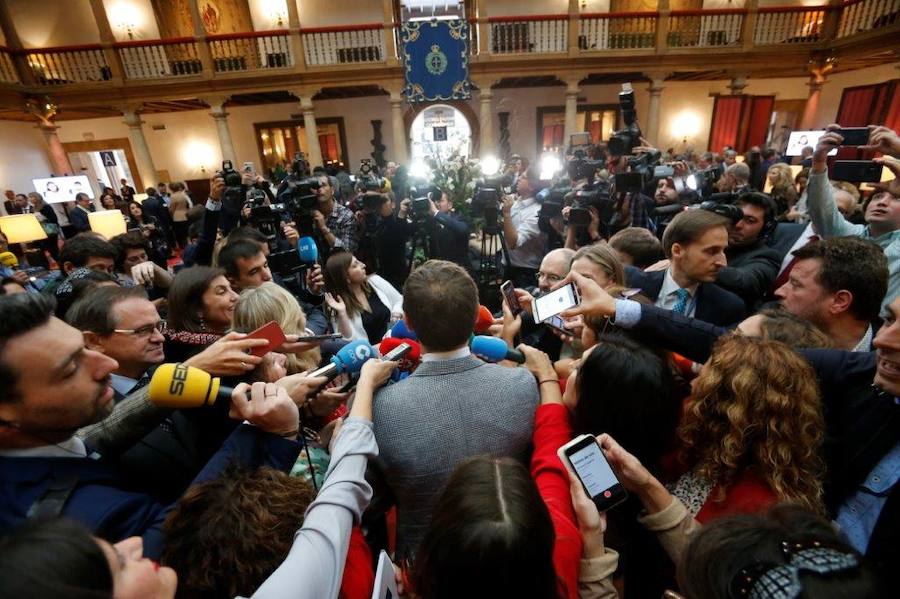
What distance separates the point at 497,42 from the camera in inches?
410

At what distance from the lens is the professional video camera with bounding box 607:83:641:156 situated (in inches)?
108

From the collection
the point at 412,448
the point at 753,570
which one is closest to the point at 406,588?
the point at 412,448

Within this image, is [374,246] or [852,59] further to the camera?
[852,59]

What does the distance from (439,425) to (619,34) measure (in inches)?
502

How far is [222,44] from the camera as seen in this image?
1090cm

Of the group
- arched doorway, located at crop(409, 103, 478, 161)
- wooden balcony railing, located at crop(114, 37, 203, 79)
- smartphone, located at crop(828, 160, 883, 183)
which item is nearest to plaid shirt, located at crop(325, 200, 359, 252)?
smartphone, located at crop(828, 160, 883, 183)

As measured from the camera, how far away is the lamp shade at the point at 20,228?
4.50 m

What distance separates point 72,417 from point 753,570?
135 centimetres

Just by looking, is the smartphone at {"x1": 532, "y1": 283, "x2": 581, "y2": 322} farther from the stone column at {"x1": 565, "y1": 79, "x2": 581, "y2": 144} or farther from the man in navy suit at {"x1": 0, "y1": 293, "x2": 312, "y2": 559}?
the stone column at {"x1": 565, "y1": 79, "x2": 581, "y2": 144}

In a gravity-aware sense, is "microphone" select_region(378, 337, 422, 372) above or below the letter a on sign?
below

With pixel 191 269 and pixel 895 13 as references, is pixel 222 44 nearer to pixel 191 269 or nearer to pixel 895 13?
pixel 191 269

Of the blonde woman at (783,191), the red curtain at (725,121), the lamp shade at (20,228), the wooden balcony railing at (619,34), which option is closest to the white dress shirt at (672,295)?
the blonde woman at (783,191)

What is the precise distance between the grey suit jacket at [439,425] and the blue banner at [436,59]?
9.72m

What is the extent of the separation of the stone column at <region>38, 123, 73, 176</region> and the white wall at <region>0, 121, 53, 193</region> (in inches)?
12.0
